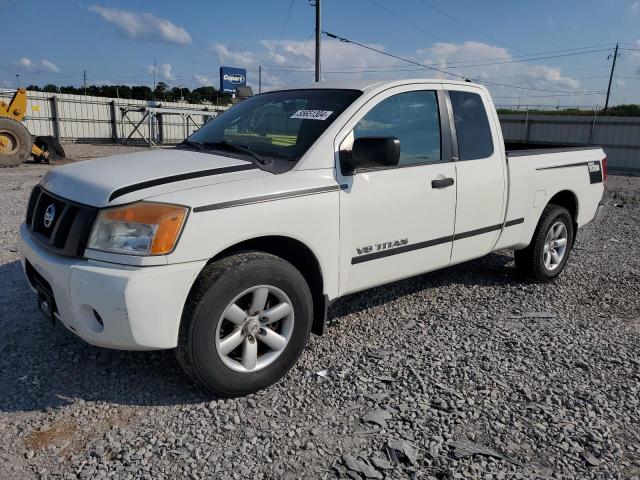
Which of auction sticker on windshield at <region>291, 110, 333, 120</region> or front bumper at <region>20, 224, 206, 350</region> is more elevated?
auction sticker on windshield at <region>291, 110, 333, 120</region>

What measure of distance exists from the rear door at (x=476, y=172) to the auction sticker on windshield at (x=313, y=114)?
1158mm

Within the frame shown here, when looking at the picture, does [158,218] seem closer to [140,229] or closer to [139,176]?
[140,229]

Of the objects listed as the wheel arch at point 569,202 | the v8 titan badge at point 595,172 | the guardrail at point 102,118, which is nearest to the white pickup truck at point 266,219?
the wheel arch at point 569,202

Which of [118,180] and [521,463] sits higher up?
[118,180]

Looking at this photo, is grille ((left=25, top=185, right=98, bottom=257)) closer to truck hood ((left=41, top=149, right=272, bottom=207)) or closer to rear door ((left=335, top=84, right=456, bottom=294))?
truck hood ((left=41, top=149, right=272, bottom=207))

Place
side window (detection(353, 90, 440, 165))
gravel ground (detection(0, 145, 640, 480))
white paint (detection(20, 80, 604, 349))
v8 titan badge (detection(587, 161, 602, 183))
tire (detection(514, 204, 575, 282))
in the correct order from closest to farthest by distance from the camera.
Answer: gravel ground (detection(0, 145, 640, 480)) → white paint (detection(20, 80, 604, 349)) → side window (detection(353, 90, 440, 165)) → tire (detection(514, 204, 575, 282)) → v8 titan badge (detection(587, 161, 602, 183))

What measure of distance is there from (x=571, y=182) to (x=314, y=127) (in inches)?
123

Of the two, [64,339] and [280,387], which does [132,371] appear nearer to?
[64,339]

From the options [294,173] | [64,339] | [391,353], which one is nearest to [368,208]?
[294,173]

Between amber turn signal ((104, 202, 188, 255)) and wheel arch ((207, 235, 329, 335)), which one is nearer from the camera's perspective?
amber turn signal ((104, 202, 188, 255))

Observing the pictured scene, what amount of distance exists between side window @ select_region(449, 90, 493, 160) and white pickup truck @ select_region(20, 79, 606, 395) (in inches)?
0.5

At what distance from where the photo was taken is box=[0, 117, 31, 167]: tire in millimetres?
14148

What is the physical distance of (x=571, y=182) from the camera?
17.1ft

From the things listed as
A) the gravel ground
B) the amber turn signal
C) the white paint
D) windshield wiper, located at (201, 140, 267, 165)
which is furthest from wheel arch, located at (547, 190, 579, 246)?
the amber turn signal
